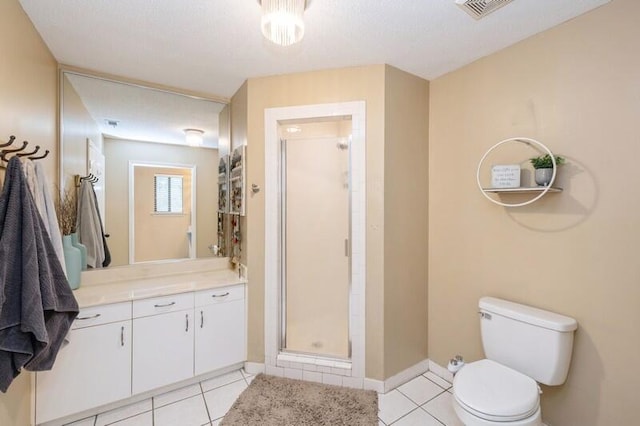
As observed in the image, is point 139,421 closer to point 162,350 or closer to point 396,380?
point 162,350

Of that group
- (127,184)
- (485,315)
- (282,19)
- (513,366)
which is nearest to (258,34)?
(282,19)

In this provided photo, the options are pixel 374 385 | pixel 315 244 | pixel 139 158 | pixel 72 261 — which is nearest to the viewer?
pixel 72 261

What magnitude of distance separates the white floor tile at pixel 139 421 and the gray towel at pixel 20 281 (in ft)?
2.39

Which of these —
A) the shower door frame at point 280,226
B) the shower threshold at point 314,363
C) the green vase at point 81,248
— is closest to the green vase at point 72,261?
the green vase at point 81,248

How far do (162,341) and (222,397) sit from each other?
571mm

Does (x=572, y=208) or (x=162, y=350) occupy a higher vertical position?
(x=572, y=208)

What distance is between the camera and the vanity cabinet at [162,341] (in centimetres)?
191

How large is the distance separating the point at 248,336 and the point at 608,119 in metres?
2.65

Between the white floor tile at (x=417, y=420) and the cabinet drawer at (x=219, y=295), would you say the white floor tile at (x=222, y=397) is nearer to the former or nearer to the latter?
the cabinet drawer at (x=219, y=295)

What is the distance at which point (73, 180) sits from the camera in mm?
2102

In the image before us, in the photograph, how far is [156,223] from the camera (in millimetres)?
2387

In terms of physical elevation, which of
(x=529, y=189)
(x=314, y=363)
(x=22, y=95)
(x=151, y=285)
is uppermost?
(x=22, y=95)

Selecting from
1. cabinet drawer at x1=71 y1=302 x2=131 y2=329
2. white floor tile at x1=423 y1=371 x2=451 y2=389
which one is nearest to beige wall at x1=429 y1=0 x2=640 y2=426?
white floor tile at x1=423 y1=371 x2=451 y2=389

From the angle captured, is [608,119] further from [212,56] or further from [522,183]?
[212,56]
